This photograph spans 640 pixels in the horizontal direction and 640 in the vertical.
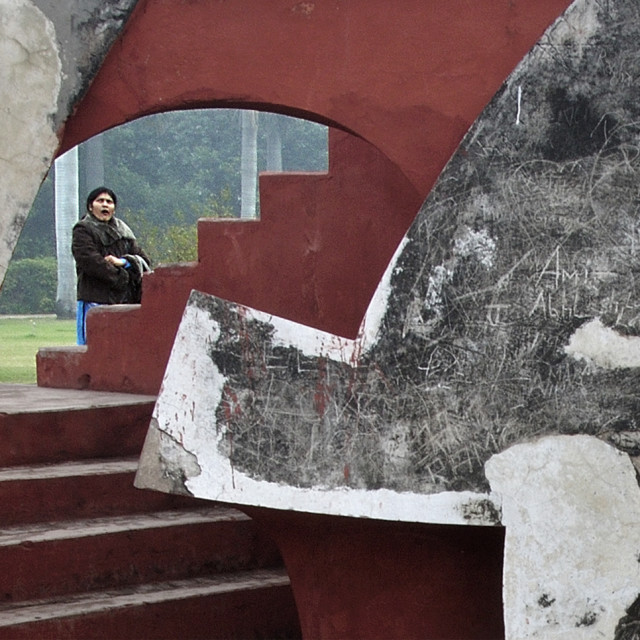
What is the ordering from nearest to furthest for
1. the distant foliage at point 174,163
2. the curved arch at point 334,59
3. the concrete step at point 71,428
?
the curved arch at point 334,59
the concrete step at point 71,428
the distant foliage at point 174,163

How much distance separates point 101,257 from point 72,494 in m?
1.84

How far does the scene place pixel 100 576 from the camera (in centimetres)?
512

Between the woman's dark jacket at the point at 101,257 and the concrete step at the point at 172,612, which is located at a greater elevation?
the woman's dark jacket at the point at 101,257

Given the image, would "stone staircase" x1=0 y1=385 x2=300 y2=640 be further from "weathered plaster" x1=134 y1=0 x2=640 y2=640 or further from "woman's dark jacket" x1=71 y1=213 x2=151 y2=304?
"weathered plaster" x1=134 y1=0 x2=640 y2=640

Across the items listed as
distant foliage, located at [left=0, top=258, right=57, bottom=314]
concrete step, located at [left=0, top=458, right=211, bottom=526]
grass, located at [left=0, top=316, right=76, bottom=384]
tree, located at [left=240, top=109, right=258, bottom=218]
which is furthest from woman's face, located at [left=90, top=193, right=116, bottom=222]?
distant foliage, located at [left=0, top=258, right=57, bottom=314]

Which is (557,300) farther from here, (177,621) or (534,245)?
(177,621)

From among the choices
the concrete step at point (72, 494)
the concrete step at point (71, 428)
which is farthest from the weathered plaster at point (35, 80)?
the concrete step at point (71, 428)

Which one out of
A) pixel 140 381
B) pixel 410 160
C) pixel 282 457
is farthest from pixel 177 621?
pixel 410 160

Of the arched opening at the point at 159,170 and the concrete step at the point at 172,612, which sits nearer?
the concrete step at the point at 172,612

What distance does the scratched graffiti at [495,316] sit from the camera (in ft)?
11.8

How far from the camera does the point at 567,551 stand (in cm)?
356

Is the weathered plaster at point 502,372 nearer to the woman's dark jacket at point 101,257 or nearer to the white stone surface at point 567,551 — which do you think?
the white stone surface at point 567,551

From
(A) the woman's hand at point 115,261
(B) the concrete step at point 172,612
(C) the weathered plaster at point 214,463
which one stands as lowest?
(B) the concrete step at point 172,612

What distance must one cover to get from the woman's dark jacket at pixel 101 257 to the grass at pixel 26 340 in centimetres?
204
